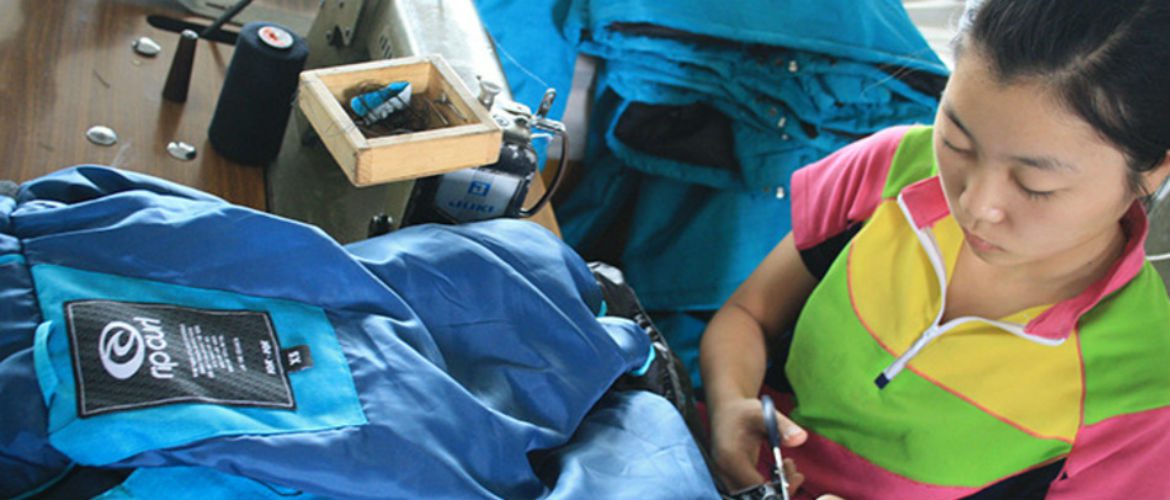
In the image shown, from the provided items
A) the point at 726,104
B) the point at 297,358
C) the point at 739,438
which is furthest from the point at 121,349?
the point at 726,104

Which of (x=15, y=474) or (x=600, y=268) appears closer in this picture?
(x=15, y=474)

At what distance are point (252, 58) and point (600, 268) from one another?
0.44 meters

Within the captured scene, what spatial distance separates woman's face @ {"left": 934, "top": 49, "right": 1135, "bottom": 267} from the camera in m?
0.83

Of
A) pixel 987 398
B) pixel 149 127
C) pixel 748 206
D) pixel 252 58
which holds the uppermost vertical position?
pixel 252 58

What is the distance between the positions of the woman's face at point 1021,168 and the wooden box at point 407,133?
430 mm

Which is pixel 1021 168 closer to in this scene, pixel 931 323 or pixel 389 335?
pixel 931 323

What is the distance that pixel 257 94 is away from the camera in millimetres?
1085

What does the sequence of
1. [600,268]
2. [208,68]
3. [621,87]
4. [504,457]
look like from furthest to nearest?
[621,87] → [208,68] → [600,268] → [504,457]

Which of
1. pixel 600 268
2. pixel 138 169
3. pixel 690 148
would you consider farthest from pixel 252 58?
pixel 690 148

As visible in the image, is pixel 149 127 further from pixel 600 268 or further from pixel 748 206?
pixel 748 206

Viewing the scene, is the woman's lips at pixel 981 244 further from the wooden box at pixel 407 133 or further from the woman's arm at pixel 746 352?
the wooden box at pixel 407 133

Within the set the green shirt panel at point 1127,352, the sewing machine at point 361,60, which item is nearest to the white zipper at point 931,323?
the green shirt panel at point 1127,352

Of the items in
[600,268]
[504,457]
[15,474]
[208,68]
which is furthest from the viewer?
[208,68]

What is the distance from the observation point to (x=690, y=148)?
1.65m
